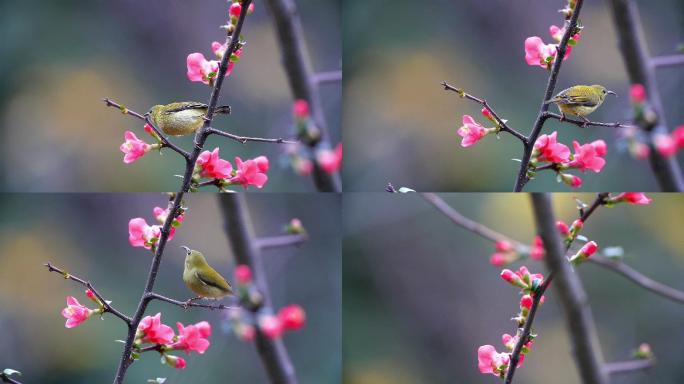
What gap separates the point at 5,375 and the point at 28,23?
42.5 inches

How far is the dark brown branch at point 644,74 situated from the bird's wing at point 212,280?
133 cm

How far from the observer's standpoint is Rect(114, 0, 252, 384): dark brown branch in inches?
85.0

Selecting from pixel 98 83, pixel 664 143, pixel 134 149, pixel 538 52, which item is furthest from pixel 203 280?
pixel 664 143

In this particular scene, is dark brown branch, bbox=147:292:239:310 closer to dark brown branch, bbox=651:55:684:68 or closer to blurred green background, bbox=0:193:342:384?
blurred green background, bbox=0:193:342:384

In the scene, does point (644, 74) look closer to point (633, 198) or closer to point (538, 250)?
point (633, 198)

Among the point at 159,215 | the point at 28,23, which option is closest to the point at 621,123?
the point at 159,215

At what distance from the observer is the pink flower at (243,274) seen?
233 centimetres

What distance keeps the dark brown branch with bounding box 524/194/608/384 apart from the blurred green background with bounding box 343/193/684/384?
0.03 m

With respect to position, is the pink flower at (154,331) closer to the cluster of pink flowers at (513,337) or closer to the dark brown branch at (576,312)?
the cluster of pink flowers at (513,337)

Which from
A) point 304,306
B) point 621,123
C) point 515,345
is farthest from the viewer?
point 304,306

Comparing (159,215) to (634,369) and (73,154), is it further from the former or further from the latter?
(634,369)

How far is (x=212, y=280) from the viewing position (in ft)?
7.63

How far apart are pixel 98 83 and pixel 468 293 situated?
1.35m

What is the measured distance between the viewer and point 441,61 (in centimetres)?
249
